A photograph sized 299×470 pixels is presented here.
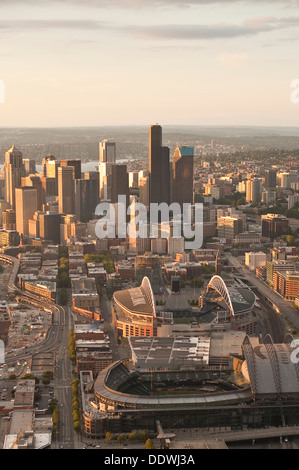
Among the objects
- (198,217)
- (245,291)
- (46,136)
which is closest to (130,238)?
(198,217)

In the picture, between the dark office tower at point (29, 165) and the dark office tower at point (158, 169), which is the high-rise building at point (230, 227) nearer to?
the dark office tower at point (158, 169)

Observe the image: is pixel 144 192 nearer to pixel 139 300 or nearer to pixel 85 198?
pixel 85 198

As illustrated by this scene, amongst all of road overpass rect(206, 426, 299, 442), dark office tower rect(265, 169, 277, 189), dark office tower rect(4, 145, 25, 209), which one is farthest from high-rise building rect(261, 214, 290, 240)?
road overpass rect(206, 426, 299, 442)

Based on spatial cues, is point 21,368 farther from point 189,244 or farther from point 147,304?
point 189,244

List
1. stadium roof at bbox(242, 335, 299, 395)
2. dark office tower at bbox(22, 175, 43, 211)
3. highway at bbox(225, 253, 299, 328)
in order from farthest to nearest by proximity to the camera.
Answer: dark office tower at bbox(22, 175, 43, 211), highway at bbox(225, 253, 299, 328), stadium roof at bbox(242, 335, 299, 395)

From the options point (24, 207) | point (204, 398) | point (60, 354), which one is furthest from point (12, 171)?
point (204, 398)

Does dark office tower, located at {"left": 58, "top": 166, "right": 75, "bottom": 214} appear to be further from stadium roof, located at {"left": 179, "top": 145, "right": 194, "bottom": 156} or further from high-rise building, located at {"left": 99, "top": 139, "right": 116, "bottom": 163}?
high-rise building, located at {"left": 99, "top": 139, "right": 116, "bottom": 163}
